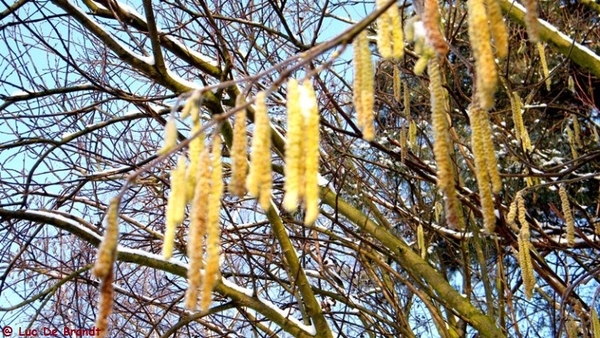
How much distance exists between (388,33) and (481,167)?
27cm

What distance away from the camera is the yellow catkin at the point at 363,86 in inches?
38.0

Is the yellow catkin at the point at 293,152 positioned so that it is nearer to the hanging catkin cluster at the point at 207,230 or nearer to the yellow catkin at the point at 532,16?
the hanging catkin cluster at the point at 207,230

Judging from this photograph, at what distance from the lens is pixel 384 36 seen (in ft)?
3.35

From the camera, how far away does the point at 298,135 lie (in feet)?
2.94

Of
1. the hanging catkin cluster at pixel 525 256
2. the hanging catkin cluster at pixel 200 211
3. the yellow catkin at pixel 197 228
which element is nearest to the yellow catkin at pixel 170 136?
the hanging catkin cluster at pixel 200 211

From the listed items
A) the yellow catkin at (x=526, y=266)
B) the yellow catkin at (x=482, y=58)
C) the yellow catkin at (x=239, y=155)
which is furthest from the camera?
the yellow catkin at (x=526, y=266)

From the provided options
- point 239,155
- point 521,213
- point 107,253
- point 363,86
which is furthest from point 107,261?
point 521,213

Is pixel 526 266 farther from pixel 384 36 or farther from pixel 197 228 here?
pixel 197 228

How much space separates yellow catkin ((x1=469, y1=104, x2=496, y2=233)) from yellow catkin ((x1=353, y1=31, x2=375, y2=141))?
186mm

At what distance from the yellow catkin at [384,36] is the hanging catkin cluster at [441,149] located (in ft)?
0.26

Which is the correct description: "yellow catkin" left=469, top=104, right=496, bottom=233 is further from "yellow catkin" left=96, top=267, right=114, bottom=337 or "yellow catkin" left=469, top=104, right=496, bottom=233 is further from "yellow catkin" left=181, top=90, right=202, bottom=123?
"yellow catkin" left=96, top=267, right=114, bottom=337

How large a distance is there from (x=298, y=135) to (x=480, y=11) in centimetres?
33

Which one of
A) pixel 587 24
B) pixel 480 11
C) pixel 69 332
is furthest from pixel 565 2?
pixel 480 11

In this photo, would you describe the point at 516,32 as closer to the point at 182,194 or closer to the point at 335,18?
the point at 335,18
